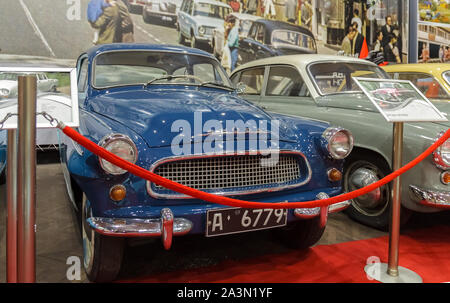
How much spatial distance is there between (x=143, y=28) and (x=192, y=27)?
2.99 ft

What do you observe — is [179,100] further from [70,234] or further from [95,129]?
[70,234]

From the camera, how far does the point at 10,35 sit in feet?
17.6

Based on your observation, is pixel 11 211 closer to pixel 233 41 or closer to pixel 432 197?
pixel 432 197

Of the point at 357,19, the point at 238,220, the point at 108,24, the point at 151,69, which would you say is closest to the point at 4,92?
the point at 238,220

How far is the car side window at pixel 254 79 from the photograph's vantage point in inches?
173

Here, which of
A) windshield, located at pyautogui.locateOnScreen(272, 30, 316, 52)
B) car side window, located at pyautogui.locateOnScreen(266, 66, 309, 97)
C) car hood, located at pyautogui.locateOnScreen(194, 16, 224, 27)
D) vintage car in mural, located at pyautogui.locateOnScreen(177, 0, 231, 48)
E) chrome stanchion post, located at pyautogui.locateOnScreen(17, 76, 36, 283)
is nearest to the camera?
chrome stanchion post, located at pyautogui.locateOnScreen(17, 76, 36, 283)

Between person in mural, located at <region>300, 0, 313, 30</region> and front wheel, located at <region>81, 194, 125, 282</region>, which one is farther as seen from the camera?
person in mural, located at <region>300, 0, 313, 30</region>

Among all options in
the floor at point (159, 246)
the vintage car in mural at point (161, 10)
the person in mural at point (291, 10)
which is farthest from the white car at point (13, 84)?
the person in mural at point (291, 10)

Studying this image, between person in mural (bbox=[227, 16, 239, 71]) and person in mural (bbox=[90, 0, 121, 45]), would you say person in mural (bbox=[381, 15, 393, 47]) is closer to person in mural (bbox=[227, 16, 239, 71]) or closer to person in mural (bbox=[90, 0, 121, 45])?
person in mural (bbox=[227, 16, 239, 71])

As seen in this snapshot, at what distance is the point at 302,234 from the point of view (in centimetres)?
262

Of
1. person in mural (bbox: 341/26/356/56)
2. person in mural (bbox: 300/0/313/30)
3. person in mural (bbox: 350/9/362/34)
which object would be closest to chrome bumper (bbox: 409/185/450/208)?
person in mural (bbox: 300/0/313/30)

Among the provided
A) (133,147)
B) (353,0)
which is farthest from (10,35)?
(353,0)

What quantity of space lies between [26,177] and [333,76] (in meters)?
3.22

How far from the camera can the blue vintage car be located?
1.82 m
